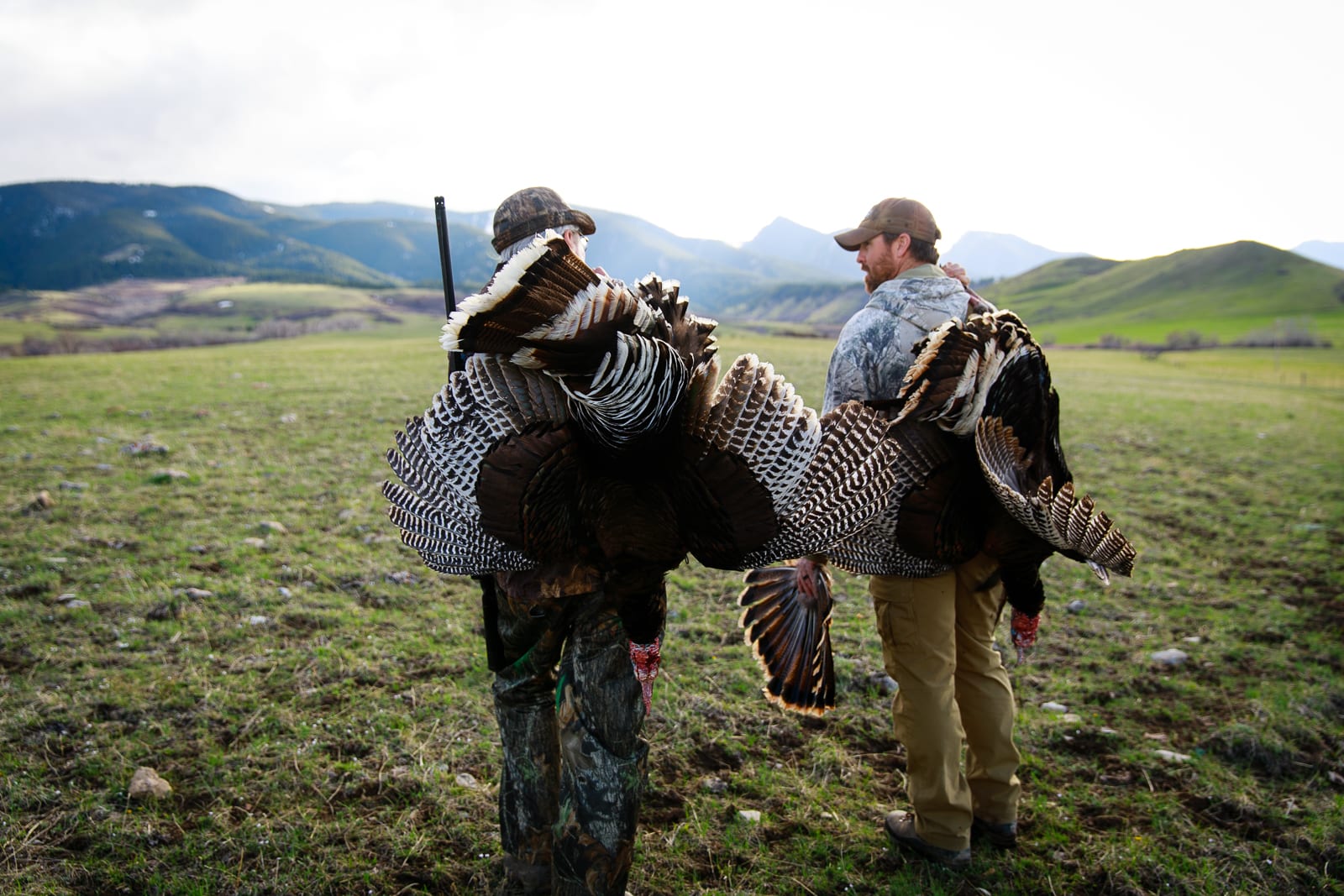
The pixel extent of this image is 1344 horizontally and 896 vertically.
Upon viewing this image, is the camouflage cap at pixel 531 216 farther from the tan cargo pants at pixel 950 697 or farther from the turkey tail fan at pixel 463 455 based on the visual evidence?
the tan cargo pants at pixel 950 697

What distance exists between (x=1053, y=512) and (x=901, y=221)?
180 cm

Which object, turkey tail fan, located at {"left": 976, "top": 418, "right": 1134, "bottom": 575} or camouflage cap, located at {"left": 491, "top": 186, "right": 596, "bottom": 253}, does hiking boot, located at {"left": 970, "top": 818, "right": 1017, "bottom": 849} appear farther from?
camouflage cap, located at {"left": 491, "top": 186, "right": 596, "bottom": 253}

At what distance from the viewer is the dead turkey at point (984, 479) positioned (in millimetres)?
3047

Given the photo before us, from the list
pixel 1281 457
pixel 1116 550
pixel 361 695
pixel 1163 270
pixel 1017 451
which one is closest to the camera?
pixel 1116 550

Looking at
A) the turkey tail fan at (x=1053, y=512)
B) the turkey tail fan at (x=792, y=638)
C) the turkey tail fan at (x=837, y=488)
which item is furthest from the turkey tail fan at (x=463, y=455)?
the turkey tail fan at (x=1053, y=512)

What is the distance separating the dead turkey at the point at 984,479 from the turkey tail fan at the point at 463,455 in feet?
4.71

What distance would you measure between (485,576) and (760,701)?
247cm

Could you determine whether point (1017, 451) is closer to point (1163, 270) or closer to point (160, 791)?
point (160, 791)

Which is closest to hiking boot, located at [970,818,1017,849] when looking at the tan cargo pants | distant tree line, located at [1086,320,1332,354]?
the tan cargo pants

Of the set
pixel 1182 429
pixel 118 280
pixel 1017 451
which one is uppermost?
pixel 118 280

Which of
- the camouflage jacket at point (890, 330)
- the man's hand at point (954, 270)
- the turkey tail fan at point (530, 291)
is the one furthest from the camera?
the man's hand at point (954, 270)

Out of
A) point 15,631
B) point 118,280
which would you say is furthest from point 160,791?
point 118,280

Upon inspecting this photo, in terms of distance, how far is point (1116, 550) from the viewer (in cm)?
306

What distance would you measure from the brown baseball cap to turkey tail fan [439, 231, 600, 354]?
2.44 m
